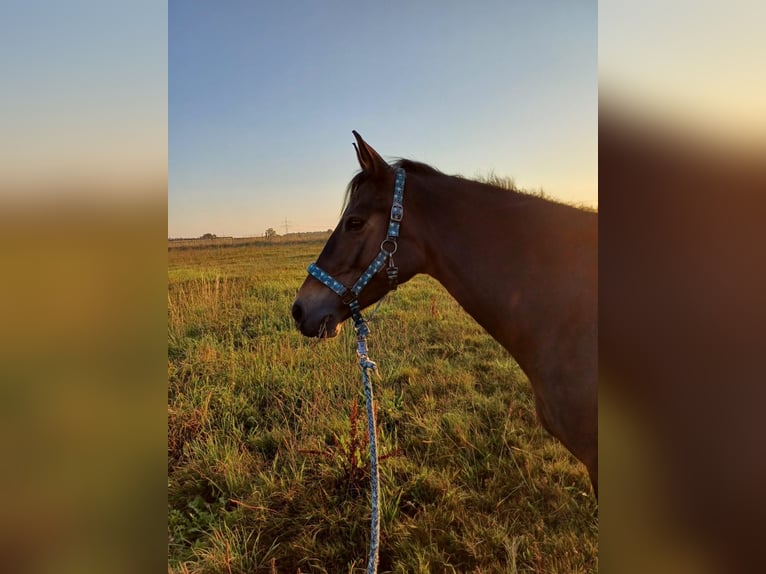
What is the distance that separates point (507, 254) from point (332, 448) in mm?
1622

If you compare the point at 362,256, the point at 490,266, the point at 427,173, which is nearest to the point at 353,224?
the point at 362,256

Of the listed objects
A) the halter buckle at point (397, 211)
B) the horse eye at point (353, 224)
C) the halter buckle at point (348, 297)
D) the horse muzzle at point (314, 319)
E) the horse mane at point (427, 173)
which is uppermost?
the horse mane at point (427, 173)

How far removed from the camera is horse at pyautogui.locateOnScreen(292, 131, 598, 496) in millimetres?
1549

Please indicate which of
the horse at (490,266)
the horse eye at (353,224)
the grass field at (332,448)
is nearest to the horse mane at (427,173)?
the horse at (490,266)

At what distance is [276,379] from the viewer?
288 centimetres

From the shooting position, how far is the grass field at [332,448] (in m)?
1.87

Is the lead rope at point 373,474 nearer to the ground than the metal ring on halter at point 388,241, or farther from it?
nearer to the ground

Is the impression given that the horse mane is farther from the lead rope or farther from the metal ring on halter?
the lead rope
